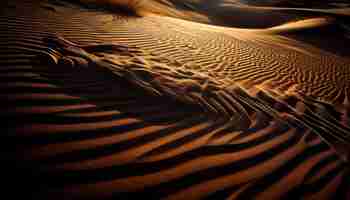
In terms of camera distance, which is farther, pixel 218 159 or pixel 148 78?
pixel 148 78

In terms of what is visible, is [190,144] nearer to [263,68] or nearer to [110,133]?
[110,133]

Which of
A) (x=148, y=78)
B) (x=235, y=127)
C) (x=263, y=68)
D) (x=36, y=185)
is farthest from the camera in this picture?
(x=263, y=68)

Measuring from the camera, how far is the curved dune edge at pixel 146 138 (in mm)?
1274

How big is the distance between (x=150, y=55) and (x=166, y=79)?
1106mm

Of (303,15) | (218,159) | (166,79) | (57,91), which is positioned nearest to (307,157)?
(218,159)

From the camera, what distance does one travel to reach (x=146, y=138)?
1.61m

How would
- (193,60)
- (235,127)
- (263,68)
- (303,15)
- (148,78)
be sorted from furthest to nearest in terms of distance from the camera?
(303,15)
(263,68)
(193,60)
(148,78)
(235,127)

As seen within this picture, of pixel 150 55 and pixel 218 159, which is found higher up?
pixel 150 55

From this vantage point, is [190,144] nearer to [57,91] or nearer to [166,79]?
[166,79]

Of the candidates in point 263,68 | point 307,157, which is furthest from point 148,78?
point 263,68

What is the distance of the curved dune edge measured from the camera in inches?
50.2

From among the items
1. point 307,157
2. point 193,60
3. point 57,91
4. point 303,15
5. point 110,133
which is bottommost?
point 307,157

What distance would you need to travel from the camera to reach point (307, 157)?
184cm

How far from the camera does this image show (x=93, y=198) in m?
1.14
